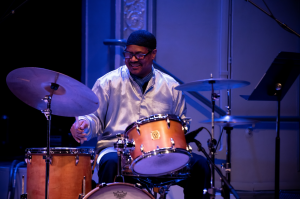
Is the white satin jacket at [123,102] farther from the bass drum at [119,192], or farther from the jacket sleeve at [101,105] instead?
the bass drum at [119,192]

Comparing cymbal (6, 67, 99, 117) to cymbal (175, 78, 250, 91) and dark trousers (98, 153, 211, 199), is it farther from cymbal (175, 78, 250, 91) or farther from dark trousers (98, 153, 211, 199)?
cymbal (175, 78, 250, 91)

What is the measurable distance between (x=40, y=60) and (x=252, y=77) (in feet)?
8.78

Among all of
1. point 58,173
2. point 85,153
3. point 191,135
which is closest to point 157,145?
point 191,135

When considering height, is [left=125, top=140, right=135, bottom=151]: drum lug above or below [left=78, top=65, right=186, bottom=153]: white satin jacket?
below

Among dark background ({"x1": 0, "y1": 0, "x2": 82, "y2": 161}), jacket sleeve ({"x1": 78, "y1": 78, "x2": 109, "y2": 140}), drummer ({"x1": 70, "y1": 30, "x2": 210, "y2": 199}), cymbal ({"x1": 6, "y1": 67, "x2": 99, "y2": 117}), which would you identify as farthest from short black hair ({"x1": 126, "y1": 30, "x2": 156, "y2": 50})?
dark background ({"x1": 0, "y1": 0, "x2": 82, "y2": 161})

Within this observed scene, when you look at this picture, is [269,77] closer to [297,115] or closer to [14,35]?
[297,115]

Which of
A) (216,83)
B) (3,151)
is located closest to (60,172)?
(216,83)

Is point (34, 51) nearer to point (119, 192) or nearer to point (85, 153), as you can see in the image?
point (85, 153)

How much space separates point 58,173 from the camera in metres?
1.98

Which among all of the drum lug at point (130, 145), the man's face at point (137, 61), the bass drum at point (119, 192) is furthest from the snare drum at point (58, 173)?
the man's face at point (137, 61)

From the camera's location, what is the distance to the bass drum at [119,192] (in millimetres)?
1801

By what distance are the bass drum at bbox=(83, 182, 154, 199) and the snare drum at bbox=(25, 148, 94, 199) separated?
266mm

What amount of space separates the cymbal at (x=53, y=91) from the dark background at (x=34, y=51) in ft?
5.64

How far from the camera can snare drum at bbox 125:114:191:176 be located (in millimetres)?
1851
